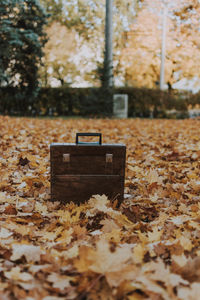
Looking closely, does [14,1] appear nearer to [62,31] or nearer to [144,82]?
[62,31]

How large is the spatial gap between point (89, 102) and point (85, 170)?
11614 mm

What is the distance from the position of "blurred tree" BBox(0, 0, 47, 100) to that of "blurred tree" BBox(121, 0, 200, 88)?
994 cm

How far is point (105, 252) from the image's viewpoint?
5.19ft

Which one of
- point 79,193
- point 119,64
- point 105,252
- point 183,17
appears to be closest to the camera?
point 105,252

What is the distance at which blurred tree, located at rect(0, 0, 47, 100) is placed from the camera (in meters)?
13.2

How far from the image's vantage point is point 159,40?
2308 cm

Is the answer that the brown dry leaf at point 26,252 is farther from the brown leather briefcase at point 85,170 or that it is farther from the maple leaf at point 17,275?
the brown leather briefcase at point 85,170

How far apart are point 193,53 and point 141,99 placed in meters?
8.76

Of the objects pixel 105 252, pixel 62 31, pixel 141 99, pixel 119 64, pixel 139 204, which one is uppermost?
pixel 62 31

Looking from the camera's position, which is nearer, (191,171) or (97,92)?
(191,171)

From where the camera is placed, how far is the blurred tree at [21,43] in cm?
1320

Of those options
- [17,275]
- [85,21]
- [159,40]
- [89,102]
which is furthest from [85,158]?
[85,21]

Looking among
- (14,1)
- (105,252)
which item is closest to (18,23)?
(14,1)

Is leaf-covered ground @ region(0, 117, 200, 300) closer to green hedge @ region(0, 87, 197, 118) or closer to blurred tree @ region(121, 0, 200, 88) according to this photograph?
green hedge @ region(0, 87, 197, 118)
